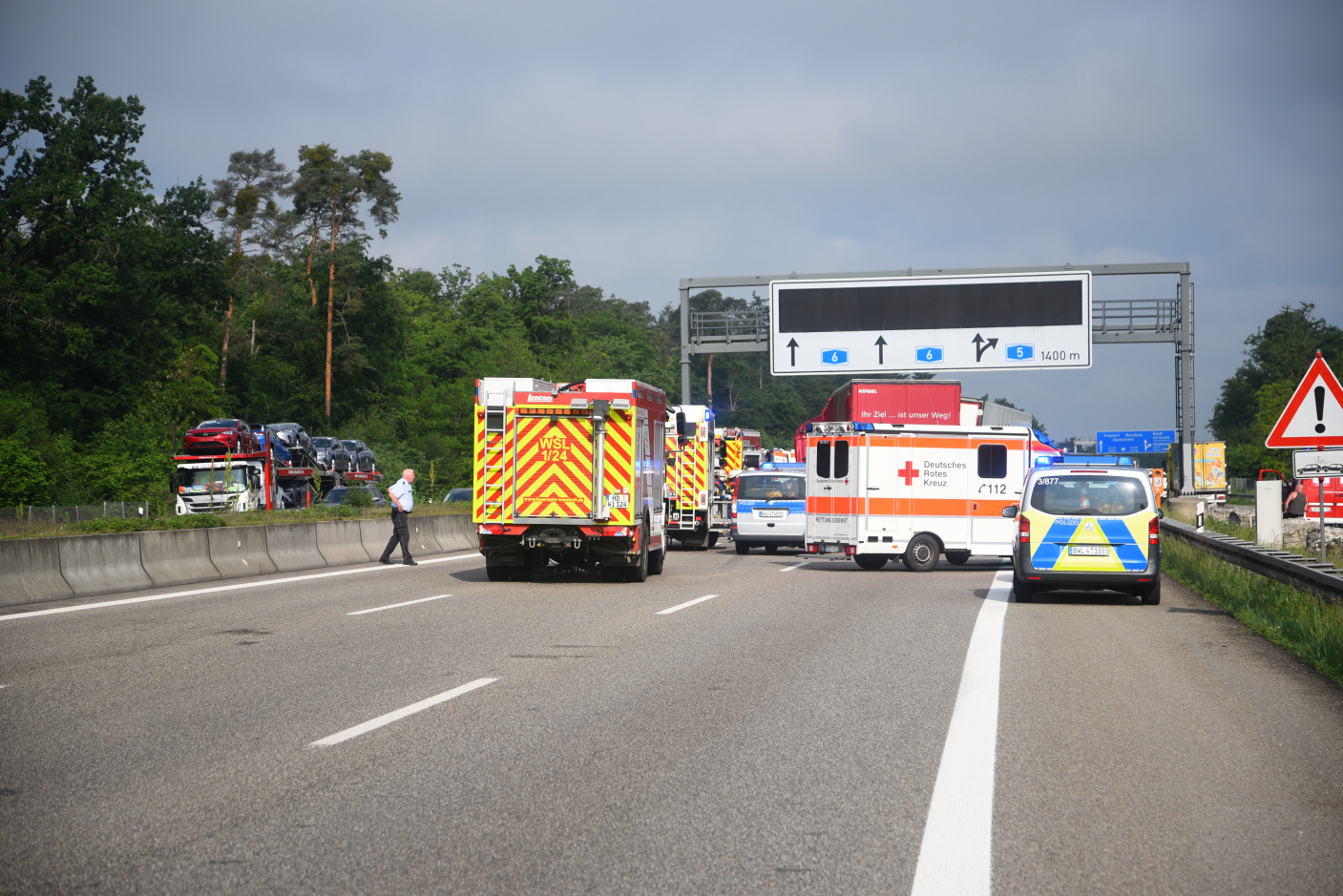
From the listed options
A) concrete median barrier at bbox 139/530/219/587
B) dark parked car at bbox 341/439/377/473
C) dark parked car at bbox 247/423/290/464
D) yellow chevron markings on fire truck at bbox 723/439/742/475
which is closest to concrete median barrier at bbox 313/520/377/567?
concrete median barrier at bbox 139/530/219/587

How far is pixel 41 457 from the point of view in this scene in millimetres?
43000

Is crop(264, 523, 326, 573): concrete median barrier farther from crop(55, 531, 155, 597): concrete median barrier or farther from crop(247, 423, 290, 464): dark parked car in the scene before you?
crop(247, 423, 290, 464): dark parked car

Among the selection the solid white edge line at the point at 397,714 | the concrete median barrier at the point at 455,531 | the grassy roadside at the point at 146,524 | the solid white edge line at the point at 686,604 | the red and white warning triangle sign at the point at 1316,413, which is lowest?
the solid white edge line at the point at 686,604

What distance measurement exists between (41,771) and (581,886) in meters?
3.20

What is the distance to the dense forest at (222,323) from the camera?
163ft

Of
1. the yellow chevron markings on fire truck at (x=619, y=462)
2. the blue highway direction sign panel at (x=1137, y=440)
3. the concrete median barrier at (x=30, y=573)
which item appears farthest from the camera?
the blue highway direction sign panel at (x=1137, y=440)

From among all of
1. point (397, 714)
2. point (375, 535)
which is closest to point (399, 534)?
point (375, 535)

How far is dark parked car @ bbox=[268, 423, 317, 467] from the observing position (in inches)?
1827

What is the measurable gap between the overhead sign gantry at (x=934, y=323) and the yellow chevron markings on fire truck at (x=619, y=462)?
16651mm

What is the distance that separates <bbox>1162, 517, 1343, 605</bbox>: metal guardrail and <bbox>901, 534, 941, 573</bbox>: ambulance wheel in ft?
14.9

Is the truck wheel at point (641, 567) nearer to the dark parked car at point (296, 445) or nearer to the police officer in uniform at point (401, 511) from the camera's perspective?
the police officer in uniform at point (401, 511)

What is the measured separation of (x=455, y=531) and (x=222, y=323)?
55.0m

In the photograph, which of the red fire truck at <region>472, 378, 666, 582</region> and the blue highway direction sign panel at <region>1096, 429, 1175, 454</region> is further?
the blue highway direction sign panel at <region>1096, 429, 1175, 454</region>

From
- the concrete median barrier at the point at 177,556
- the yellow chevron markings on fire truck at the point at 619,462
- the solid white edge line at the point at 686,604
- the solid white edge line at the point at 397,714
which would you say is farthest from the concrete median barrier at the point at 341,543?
the solid white edge line at the point at 397,714
